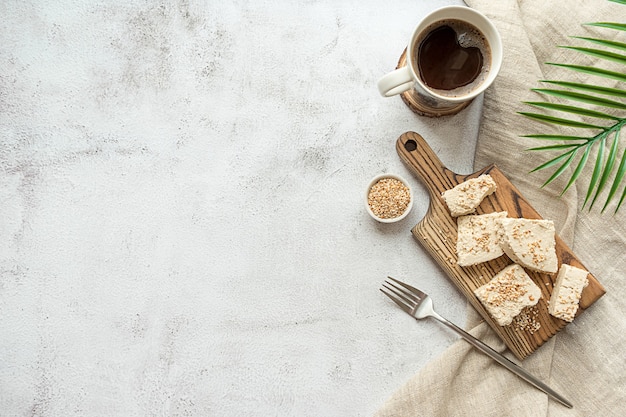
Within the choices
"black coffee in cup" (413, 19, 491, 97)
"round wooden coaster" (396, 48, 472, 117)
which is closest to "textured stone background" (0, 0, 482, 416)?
"round wooden coaster" (396, 48, 472, 117)

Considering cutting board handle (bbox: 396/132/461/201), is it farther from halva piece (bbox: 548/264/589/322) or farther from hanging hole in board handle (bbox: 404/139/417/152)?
halva piece (bbox: 548/264/589/322)

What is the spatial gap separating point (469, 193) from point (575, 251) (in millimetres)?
319

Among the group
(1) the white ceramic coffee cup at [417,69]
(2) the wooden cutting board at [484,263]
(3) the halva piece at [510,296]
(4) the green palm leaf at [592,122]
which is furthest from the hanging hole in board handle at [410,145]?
(3) the halva piece at [510,296]

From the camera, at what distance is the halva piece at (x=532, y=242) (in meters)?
1.25

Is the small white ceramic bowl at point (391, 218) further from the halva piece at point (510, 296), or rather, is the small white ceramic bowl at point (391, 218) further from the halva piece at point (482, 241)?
the halva piece at point (510, 296)

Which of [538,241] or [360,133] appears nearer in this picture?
[538,241]

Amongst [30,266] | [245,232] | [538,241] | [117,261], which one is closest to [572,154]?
[538,241]

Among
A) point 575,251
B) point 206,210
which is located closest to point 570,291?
point 575,251

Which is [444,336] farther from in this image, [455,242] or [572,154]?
[572,154]

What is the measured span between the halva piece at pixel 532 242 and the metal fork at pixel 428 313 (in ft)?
0.76

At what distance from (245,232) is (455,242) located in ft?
1.77

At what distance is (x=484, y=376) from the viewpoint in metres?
1.35

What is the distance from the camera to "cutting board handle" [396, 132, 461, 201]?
1346 mm

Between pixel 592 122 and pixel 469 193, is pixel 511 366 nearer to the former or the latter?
pixel 469 193
